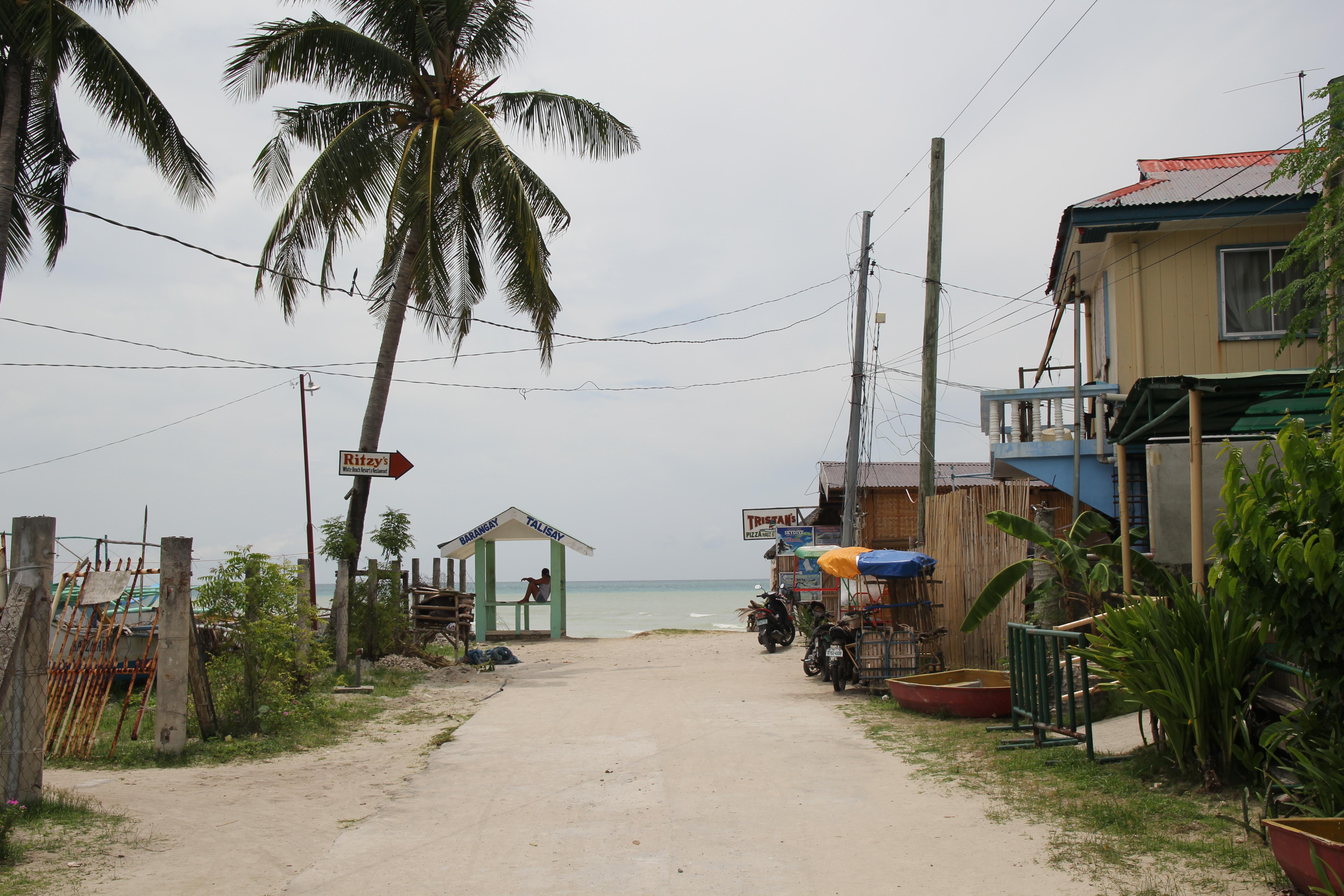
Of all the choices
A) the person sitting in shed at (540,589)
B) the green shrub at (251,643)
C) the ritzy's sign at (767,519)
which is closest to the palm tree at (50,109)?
the green shrub at (251,643)

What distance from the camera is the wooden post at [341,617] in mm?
15414

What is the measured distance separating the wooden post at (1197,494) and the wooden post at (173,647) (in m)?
8.67

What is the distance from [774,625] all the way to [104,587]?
13230mm

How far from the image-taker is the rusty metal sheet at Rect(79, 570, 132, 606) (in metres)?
9.74

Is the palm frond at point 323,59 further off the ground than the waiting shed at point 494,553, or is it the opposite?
the palm frond at point 323,59

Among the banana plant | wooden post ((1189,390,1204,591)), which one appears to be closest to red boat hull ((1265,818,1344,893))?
wooden post ((1189,390,1204,591))

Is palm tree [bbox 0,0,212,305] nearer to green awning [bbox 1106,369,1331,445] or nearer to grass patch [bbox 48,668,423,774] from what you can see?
grass patch [bbox 48,668,423,774]

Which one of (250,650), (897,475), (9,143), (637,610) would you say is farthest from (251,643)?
(637,610)

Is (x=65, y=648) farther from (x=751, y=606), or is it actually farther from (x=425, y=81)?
(x=751, y=606)

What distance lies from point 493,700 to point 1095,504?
8760 millimetres

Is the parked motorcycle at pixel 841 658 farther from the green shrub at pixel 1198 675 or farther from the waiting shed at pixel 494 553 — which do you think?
the waiting shed at pixel 494 553

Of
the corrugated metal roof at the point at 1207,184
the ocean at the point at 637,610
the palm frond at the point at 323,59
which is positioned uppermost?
the palm frond at the point at 323,59

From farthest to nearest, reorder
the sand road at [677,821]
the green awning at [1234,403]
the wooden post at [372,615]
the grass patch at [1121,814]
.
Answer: the wooden post at [372,615]
the green awning at [1234,403]
the sand road at [677,821]
the grass patch at [1121,814]

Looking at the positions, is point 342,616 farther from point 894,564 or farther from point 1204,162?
point 1204,162
